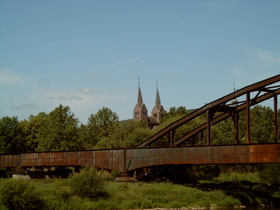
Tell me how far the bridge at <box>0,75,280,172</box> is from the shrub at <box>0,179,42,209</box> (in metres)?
14.3

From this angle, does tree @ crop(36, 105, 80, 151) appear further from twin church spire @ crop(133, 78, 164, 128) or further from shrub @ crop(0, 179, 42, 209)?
twin church spire @ crop(133, 78, 164, 128)

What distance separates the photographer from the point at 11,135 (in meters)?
70.2

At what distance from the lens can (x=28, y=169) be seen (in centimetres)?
5403

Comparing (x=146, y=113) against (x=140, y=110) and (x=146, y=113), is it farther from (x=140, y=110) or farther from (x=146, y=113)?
(x=140, y=110)

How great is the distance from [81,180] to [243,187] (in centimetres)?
1676

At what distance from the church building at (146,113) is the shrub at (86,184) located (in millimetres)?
126365

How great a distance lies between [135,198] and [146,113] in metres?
131

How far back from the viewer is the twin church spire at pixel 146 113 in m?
164

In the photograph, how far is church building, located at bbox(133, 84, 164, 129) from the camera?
538ft

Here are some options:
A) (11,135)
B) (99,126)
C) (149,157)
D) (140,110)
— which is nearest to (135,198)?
(149,157)

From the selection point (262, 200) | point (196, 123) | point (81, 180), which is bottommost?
point (262, 200)

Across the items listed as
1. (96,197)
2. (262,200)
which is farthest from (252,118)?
(96,197)

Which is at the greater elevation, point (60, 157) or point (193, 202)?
point (60, 157)

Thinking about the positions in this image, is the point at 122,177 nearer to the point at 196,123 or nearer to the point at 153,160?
the point at 153,160
